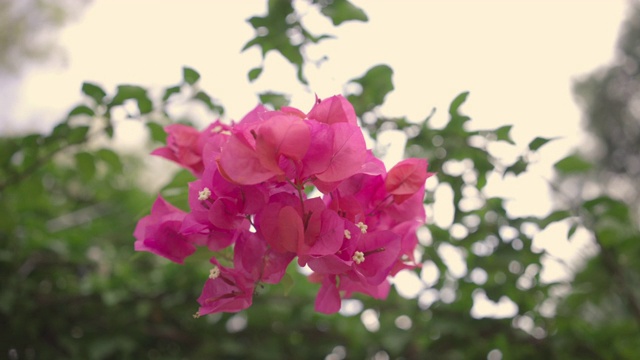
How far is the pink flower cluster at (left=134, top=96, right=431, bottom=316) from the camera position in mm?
357

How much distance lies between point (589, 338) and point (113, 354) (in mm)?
815

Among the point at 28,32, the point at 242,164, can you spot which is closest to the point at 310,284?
the point at 242,164

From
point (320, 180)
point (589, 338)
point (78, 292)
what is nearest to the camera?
point (320, 180)

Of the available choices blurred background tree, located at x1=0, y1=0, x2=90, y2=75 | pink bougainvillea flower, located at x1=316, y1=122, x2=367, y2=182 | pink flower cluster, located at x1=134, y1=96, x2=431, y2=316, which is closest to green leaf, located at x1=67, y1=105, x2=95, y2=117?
pink flower cluster, located at x1=134, y1=96, x2=431, y2=316

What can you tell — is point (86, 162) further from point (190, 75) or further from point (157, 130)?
point (190, 75)

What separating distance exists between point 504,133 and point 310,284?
1.42 feet

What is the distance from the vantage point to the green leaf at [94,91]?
669 mm

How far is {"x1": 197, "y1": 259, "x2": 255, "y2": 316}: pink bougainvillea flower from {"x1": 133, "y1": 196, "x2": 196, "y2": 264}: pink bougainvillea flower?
4 cm

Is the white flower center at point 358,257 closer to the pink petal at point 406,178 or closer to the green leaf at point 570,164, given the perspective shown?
the pink petal at point 406,178

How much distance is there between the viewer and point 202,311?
0.38m

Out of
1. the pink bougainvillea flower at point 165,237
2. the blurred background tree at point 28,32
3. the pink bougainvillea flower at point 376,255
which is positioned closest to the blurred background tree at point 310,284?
the pink bougainvillea flower at point 165,237

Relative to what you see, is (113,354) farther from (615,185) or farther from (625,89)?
(625,89)

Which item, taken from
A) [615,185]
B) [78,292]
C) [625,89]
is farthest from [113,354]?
[625,89]

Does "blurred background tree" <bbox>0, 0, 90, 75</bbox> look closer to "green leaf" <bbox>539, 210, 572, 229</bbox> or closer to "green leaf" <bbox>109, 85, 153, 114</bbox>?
"green leaf" <bbox>109, 85, 153, 114</bbox>
